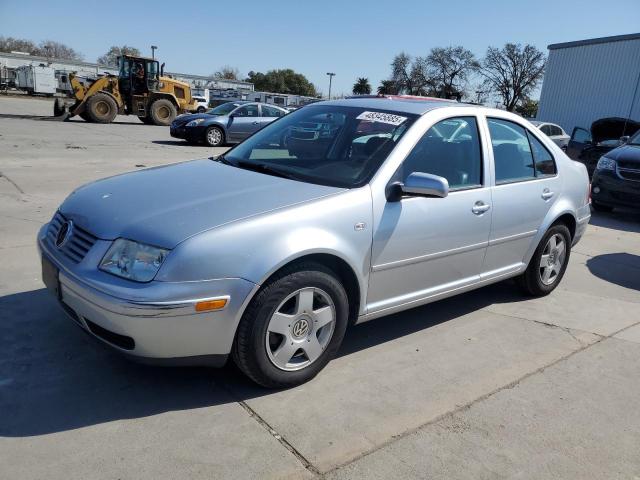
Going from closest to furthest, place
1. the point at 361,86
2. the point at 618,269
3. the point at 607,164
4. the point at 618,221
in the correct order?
the point at 618,269 → the point at 607,164 → the point at 618,221 → the point at 361,86

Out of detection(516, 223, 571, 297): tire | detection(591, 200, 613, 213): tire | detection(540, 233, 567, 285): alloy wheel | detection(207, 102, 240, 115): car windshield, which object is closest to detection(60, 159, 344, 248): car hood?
detection(516, 223, 571, 297): tire

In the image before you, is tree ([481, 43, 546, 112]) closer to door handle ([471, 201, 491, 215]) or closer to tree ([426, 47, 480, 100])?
tree ([426, 47, 480, 100])

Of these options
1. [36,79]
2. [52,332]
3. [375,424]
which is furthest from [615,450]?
[36,79]

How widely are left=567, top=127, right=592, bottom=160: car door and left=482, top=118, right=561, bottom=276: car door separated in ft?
26.6

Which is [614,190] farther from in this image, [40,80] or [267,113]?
[40,80]

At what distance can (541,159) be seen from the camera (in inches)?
176

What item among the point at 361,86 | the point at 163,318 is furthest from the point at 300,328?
the point at 361,86

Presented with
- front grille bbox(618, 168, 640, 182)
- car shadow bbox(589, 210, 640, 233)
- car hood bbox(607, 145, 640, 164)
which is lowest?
car shadow bbox(589, 210, 640, 233)

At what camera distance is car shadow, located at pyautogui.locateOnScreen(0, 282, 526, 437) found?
2607mm

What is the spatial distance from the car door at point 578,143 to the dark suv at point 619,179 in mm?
2241

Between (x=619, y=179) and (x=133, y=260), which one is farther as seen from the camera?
(x=619, y=179)

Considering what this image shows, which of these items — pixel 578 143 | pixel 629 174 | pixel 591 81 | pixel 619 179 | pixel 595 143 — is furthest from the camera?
pixel 591 81

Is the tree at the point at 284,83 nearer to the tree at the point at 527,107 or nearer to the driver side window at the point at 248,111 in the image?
the tree at the point at 527,107

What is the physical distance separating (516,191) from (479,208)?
553 millimetres
